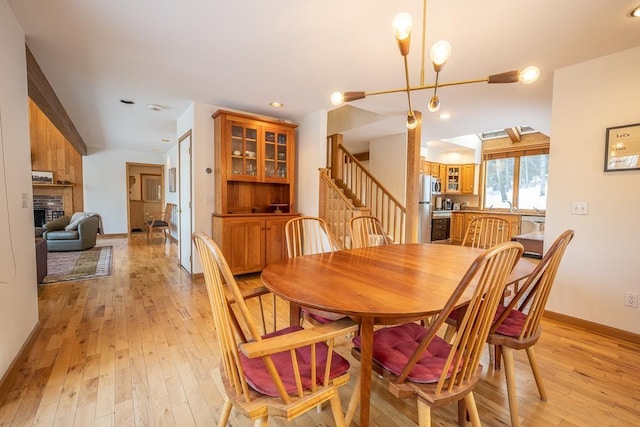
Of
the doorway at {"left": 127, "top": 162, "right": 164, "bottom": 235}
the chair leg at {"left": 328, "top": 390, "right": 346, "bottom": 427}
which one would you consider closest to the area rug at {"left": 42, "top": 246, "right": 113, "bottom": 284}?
the doorway at {"left": 127, "top": 162, "right": 164, "bottom": 235}

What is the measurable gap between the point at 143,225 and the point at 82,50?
728 centimetres

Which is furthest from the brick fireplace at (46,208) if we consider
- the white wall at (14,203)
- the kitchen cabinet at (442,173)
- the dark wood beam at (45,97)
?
the kitchen cabinet at (442,173)

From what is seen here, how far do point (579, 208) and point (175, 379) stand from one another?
3477 millimetres

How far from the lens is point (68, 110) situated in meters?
4.19

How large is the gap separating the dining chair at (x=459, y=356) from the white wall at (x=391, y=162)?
456cm

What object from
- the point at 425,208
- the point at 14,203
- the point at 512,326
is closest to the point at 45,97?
the point at 14,203

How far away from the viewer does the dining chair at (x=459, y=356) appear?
0.93 meters

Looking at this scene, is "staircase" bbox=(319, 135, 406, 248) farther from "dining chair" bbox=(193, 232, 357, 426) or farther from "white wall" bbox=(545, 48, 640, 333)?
"dining chair" bbox=(193, 232, 357, 426)

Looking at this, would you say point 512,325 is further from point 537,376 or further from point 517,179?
point 517,179

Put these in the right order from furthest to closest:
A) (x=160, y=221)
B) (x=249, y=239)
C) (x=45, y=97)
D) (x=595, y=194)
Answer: (x=160, y=221) < (x=249, y=239) < (x=45, y=97) < (x=595, y=194)

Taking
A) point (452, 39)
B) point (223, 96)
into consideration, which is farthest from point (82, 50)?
point (452, 39)

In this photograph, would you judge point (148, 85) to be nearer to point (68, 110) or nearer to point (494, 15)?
point (68, 110)

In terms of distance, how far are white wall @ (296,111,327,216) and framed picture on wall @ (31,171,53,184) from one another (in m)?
6.23

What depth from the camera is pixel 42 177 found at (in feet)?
21.4
